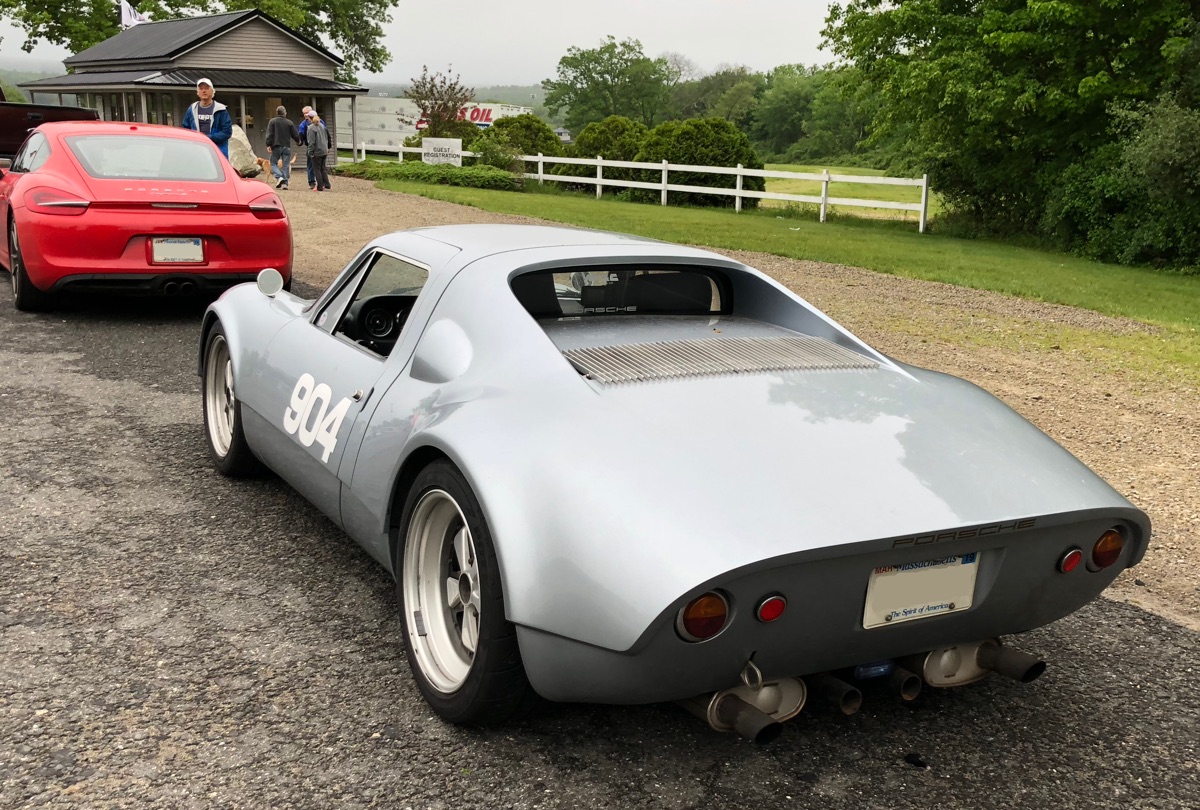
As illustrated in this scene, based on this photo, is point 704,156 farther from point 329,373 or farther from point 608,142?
point 329,373

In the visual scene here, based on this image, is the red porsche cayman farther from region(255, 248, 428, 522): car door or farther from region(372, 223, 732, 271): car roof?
region(372, 223, 732, 271): car roof

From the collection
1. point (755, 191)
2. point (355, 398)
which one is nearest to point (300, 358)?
point (355, 398)

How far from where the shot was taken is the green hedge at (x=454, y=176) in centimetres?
2998

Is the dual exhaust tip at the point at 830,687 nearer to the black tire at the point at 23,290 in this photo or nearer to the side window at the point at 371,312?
the side window at the point at 371,312

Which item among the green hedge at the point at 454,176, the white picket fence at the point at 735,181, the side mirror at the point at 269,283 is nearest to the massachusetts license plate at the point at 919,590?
the side mirror at the point at 269,283

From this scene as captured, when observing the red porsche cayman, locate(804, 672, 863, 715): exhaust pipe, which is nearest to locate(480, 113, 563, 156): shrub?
the red porsche cayman

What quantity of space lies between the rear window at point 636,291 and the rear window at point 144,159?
5.78 meters

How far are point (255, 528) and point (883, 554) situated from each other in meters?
2.80

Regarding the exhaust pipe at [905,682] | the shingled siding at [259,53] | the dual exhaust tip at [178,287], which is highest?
the shingled siding at [259,53]

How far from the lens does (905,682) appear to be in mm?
2916

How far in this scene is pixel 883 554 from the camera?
256cm

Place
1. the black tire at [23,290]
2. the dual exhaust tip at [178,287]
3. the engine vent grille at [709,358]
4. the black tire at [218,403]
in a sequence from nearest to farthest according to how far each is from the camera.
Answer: the engine vent grille at [709,358]
the black tire at [218,403]
the dual exhaust tip at [178,287]
the black tire at [23,290]

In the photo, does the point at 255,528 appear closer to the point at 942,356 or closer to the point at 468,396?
the point at 468,396

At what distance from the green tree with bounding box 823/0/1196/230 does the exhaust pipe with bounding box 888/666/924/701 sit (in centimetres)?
1915
